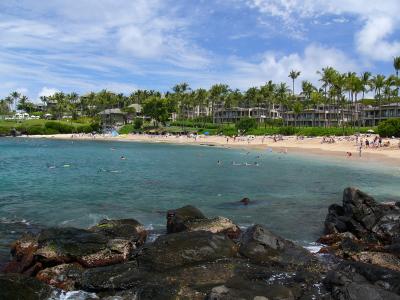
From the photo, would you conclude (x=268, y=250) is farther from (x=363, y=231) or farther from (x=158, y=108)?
(x=158, y=108)

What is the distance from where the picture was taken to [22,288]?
1148cm

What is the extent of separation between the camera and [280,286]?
11.7 m

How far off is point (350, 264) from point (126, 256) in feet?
24.5

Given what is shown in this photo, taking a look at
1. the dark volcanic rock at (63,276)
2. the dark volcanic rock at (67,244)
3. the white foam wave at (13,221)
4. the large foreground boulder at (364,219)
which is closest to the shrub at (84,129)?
the white foam wave at (13,221)

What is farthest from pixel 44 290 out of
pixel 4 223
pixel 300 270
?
pixel 4 223

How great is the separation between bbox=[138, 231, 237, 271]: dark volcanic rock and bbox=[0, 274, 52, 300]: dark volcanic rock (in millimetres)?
3139

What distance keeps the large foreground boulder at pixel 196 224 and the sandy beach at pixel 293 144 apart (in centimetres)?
4682

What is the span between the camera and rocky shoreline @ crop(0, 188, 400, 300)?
11602 millimetres

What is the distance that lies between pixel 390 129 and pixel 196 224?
77.0m

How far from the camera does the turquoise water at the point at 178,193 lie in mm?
22938

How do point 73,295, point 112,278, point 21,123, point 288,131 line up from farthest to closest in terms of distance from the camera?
point 21,123
point 288,131
point 112,278
point 73,295

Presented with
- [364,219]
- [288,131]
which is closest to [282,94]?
[288,131]

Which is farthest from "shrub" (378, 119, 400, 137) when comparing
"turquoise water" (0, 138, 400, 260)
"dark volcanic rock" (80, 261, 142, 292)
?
"dark volcanic rock" (80, 261, 142, 292)

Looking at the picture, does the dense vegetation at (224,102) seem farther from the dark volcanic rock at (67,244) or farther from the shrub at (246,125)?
the dark volcanic rock at (67,244)
